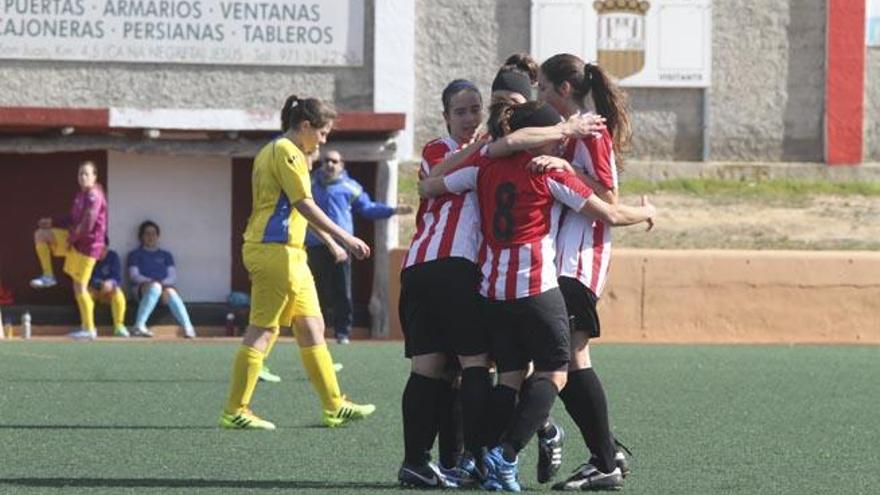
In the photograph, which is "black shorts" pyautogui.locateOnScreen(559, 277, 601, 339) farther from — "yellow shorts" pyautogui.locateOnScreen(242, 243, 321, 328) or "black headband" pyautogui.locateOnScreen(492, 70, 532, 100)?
"yellow shorts" pyautogui.locateOnScreen(242, 243, 321, 328)

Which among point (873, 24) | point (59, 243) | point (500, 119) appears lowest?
point (59, 243)

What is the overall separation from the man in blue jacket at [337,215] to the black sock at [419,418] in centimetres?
945

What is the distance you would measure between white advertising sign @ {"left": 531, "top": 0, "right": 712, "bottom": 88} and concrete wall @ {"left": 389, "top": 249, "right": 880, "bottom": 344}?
7339 millimetres

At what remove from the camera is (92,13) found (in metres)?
24.8

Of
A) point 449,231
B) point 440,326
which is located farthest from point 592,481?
point 449,231

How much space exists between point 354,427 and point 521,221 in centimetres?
288

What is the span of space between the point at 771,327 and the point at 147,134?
645 centimetres

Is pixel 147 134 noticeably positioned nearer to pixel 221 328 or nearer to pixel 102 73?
pixel 221 328

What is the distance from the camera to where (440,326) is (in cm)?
770

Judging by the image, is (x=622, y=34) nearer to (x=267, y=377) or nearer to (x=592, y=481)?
(x=267, y=377)

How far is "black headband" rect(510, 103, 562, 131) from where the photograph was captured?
7.48m

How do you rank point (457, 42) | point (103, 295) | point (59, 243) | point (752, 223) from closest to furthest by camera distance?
point (103, 295)
point (59, 243)
point (752, 223)
point (457, 42)

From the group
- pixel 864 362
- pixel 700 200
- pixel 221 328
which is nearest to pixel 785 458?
pixel 864 362

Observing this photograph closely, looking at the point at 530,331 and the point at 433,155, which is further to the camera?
the point at 433,155
